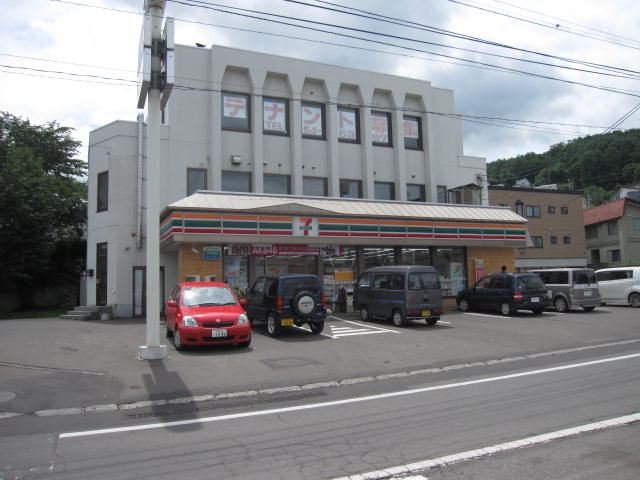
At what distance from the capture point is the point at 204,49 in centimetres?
2170

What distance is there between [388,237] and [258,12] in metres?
11.6

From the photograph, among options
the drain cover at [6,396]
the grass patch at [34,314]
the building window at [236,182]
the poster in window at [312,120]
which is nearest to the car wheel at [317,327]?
the drain cover at [6,396]

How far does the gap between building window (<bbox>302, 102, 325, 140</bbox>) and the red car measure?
1273 cm

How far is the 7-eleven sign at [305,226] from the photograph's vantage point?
19.0 meters

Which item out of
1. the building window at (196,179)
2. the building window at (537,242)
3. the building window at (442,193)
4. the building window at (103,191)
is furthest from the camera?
the building window at (537,242)

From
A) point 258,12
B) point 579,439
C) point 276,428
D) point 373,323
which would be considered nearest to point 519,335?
point 373,323

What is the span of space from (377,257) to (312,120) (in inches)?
296

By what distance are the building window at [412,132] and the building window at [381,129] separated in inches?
38.8

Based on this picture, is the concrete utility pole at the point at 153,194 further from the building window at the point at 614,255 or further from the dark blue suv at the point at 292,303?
the building window at the point at 614,255

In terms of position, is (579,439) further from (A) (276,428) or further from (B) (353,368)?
(B) (353,368)

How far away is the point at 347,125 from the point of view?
24.4m

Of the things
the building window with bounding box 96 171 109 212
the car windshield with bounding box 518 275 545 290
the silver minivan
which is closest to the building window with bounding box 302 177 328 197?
the building window with bounding box 96 171 109 212

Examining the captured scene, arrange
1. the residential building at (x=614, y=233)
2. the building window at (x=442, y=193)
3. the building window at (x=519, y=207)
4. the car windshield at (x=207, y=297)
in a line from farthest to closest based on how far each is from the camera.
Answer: the residential building at (x=614, y=233)
the building window at (x=519, y=207)
the building window at (x=442, y=193)
the car windshield at (x=207, y=297)

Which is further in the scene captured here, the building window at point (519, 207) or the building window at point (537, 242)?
the building window at point (537, 242)
